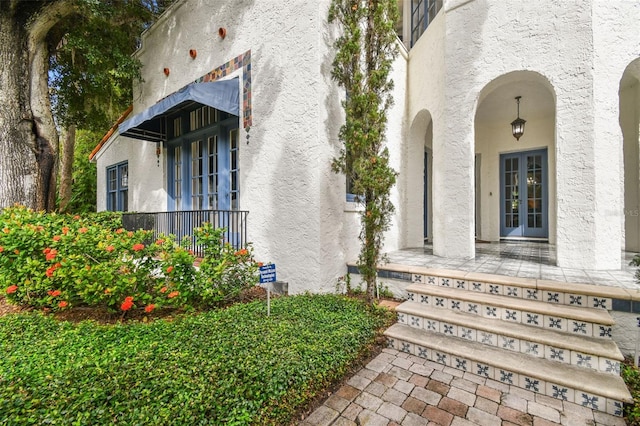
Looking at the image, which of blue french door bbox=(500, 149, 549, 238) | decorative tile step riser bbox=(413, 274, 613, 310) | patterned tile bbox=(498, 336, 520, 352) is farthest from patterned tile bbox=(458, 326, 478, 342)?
blue french door bbox=(500, 149, 549, 238)

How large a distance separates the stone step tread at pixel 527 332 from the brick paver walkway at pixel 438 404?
1.56ft

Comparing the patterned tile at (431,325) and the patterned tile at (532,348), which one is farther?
the patterned tile at (431,325)

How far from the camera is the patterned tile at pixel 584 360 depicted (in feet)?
8.20

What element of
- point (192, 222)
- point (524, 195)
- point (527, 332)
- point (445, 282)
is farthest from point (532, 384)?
point (524, 195)

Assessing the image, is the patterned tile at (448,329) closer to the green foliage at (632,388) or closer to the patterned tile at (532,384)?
the patterned tile at (532,384)

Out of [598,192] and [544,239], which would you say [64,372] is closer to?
[598,192]

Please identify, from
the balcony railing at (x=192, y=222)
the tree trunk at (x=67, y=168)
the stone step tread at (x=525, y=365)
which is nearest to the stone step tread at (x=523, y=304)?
the stone step tread at (x=525, y=365)

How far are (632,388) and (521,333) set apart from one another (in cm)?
82

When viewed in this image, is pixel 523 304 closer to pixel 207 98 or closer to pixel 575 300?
pixel 575 300

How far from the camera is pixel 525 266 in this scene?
13.9 ft

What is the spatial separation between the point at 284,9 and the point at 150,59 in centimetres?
518

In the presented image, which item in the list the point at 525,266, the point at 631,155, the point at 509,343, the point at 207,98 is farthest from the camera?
the point at 631,155

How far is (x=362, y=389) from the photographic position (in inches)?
102

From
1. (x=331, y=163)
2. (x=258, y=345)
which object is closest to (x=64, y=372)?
(x=258, y=345)
